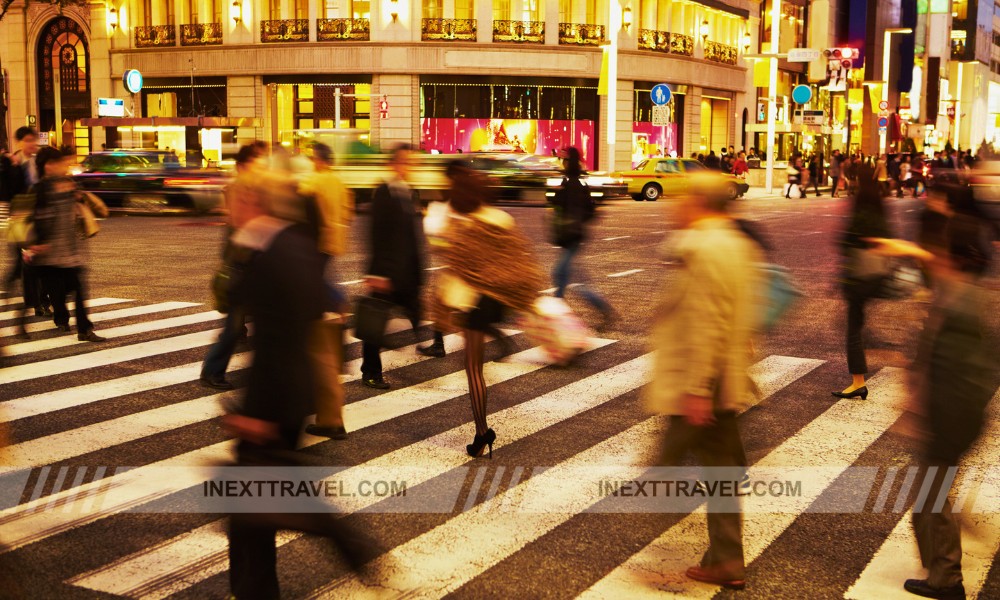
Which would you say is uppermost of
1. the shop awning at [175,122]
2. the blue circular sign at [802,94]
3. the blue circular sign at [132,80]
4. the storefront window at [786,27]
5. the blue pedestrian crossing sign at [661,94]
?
the storefront window at [786,27]

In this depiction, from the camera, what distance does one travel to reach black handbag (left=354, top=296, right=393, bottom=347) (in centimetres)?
814

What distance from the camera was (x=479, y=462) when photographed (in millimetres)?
6730

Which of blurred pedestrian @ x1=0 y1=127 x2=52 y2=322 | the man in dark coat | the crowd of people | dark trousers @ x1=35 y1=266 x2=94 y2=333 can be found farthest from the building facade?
the crowd of people

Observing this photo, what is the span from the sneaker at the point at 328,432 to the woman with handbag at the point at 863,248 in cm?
403

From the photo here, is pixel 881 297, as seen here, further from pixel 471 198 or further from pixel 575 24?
pixel 575 24

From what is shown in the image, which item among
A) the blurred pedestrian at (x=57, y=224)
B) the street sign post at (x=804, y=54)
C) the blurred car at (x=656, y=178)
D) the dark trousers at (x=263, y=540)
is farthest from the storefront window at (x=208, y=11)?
the dark trousers at (x=263, y=540)

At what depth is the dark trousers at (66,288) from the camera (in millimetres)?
10281

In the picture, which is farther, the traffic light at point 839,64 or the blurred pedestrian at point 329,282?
the traffic light at point 839,64

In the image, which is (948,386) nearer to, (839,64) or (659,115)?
(659,115)

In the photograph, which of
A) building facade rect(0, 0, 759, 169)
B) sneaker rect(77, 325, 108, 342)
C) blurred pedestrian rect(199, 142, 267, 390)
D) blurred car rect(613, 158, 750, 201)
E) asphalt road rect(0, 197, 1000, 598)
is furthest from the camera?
building facade rect(0, 0, 759, 169)

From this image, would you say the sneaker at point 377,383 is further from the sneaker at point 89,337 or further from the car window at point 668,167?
the car window at point 668,167

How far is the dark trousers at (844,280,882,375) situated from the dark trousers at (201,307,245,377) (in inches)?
185

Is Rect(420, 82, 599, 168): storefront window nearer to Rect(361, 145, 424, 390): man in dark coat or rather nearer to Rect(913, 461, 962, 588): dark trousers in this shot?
Rect(361, 145, 424, 390): man in dark coat

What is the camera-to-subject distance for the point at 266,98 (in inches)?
1886
